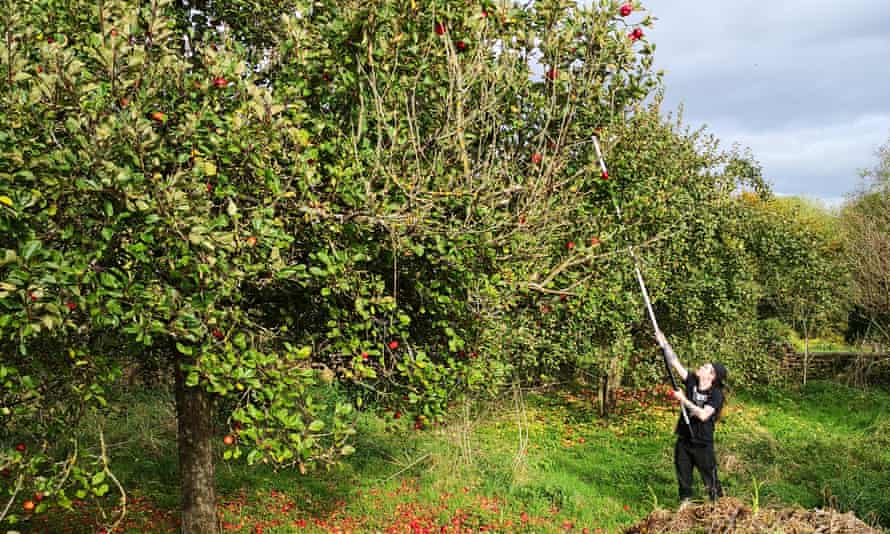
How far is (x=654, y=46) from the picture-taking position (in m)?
7.05

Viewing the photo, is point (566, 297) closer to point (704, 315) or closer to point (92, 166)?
point (92, 166)

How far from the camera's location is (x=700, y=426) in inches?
321

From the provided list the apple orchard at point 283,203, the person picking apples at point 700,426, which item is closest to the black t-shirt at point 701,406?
the person picking apples at point 700,426

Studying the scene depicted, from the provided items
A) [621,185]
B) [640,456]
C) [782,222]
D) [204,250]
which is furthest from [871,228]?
[204,250]

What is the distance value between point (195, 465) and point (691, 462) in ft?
21.7

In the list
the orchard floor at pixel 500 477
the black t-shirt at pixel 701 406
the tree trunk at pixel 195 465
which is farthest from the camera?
the orchard floor at pixel 500 477

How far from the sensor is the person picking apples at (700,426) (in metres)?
8.08

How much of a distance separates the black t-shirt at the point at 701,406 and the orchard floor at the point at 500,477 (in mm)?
863

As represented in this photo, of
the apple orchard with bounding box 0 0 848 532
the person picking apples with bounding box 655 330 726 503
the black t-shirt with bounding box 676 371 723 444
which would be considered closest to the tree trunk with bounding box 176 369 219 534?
the apple orchard with bounding box 0 0 848 532

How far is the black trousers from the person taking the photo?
8.07 metres

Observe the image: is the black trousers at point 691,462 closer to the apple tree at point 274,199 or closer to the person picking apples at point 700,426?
the person picking apples at point 700,426

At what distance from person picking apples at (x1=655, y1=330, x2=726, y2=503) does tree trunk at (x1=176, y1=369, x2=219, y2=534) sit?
20.1ft

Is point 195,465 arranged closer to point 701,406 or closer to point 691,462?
point 691,462

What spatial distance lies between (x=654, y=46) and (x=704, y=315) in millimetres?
12440
